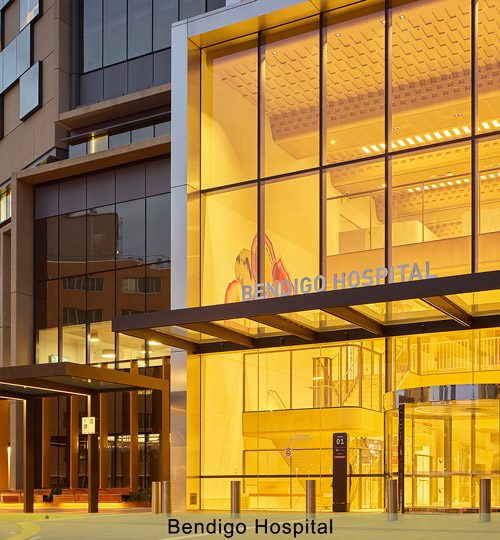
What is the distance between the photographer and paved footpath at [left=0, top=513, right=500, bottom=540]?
54.0 feet

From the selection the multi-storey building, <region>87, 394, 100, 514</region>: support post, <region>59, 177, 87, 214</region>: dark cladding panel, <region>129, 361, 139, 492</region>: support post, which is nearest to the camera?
the multi-storey building

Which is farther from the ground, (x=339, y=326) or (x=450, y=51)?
(x=450, y=51)

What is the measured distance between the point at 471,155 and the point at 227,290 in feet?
25.3

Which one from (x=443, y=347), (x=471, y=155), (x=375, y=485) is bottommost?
(x=375, y=485)

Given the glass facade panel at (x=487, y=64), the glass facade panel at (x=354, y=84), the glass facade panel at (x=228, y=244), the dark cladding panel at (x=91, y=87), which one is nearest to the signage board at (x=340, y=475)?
the glass facade panel at (x=228, y=244)

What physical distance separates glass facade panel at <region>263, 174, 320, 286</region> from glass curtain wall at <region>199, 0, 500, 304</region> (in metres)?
0.03

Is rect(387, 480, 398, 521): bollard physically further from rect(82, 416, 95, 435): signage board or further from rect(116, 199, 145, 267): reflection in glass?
rect(116, 199, 145, 267): reflection in glass

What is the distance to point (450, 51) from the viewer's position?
2669 centimetres

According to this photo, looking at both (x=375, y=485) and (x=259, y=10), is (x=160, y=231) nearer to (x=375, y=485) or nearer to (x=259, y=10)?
(x=259, y=10)

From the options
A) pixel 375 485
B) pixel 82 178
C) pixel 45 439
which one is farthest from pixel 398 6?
pixel 45 439

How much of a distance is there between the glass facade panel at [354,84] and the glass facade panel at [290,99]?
433mm

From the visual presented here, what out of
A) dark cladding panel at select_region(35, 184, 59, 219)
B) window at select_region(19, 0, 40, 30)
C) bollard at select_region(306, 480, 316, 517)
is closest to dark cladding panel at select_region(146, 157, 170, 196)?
dark cladding panel at select_region(35, 184, 59, 219)

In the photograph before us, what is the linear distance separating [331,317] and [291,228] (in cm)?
381

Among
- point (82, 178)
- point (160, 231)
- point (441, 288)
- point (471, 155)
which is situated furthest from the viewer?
point (82, 178)
